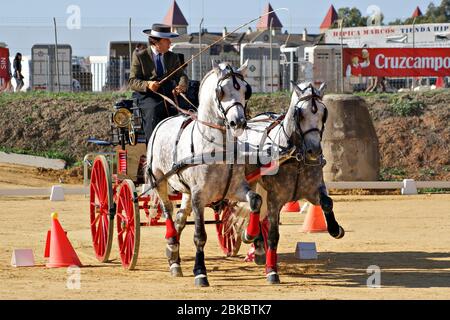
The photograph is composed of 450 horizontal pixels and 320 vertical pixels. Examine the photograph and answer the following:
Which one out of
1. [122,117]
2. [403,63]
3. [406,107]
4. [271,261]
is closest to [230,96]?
[271,261]

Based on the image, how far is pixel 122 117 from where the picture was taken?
45.9 ft

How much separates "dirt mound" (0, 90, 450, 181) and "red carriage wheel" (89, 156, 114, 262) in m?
11.6

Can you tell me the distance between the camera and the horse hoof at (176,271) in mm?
12320

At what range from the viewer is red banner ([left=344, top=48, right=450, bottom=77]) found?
3048 cm

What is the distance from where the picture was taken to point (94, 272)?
12.7 m

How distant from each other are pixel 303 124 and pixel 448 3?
96.5 m

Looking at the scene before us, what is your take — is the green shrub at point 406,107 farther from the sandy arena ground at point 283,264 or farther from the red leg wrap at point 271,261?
the red leg wrap at point 271,261

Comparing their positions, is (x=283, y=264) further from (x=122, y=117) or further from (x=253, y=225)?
(x=122, y=117)

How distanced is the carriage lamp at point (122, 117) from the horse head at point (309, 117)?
2901mm

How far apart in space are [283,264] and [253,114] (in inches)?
562

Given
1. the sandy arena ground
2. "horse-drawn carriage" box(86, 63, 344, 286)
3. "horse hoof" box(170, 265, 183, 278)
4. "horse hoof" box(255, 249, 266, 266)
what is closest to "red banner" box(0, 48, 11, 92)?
the sandy arena ground
